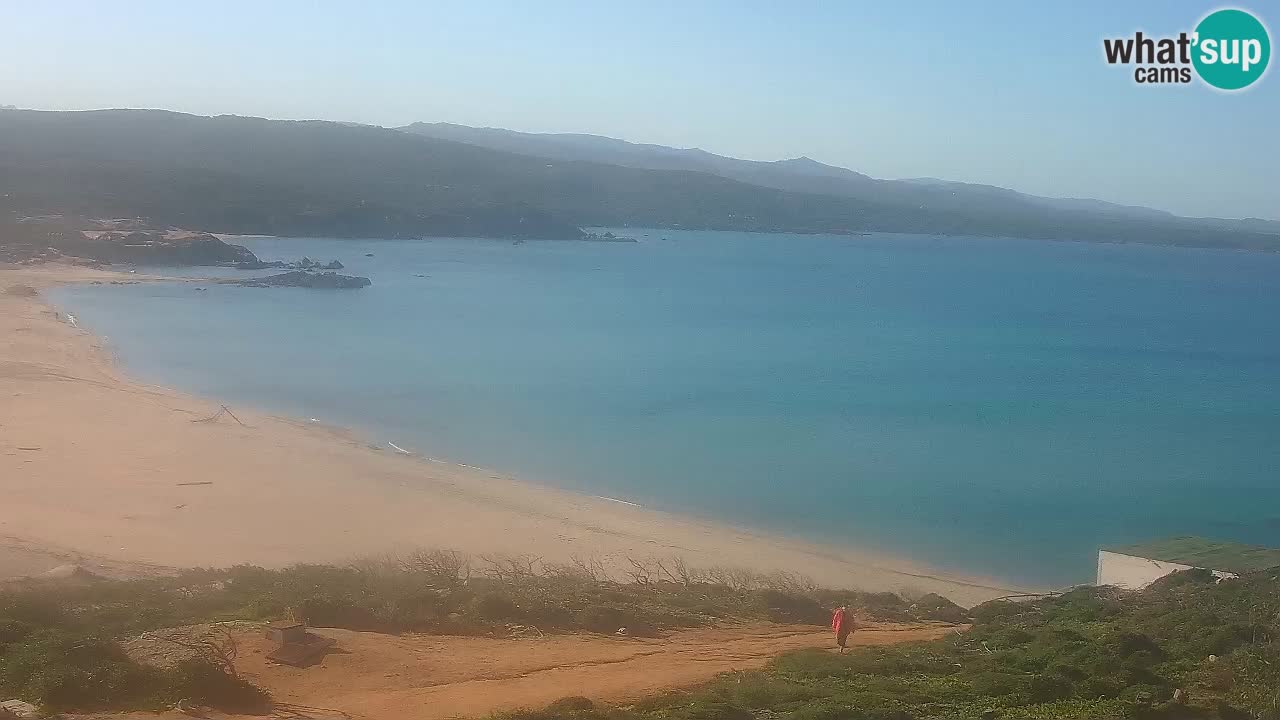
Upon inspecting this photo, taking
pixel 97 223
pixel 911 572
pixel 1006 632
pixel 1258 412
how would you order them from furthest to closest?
1. pixel 97 223
2. pixel 1258 412
3. pixel 911 572
4. pixel 1006 632

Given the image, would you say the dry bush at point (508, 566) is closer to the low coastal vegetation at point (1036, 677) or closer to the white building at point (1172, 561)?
the low coastal vegetation at point (1036, 677)

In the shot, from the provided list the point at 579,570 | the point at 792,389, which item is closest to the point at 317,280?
the point at 792,389

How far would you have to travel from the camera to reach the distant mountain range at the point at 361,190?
6788cm

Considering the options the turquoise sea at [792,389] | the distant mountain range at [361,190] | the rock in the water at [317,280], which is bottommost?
the turquoise sea at [792,389]

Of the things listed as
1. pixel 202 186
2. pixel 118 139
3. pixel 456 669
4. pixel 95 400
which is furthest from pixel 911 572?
pixel 118 139

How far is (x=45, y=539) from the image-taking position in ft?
45.8

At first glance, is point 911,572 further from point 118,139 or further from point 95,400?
point 118,139

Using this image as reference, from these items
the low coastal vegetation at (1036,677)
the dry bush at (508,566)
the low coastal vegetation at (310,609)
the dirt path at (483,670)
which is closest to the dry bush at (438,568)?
the low coastal vegetation at (310,609)

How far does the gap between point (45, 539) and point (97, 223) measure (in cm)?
5043

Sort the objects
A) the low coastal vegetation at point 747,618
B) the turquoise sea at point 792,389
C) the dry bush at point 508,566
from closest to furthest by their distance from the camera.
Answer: the low coastal vegetation at point 747,618 < the dry bush at point 508,566 < the turquoise sea at point 792,389

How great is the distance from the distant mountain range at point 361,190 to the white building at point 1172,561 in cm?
5873

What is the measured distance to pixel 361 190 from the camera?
89500 millimetres

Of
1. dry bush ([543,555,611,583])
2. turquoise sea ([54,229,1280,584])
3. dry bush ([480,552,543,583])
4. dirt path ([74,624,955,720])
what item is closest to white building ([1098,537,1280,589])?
turquoise sea ([54,229,1280,584])

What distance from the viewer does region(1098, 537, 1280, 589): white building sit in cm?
1386
